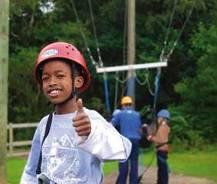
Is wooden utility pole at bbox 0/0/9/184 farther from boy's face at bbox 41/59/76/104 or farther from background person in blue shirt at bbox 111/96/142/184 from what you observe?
boy's face at bbox 41/59/76/104

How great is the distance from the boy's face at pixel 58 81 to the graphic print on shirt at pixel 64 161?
19 cm

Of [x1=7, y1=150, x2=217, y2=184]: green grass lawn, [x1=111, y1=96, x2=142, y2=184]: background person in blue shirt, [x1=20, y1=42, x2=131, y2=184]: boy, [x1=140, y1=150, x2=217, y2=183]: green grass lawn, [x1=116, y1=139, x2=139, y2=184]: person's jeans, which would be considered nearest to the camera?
[x1=20, y1=42, x2=131, y2=184]: boy

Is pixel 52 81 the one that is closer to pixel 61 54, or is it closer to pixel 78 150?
pixel 61 54

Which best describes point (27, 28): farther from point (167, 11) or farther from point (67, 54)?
point (67, 54)

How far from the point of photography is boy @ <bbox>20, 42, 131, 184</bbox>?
3.75 meters

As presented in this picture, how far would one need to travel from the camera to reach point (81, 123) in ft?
11.5

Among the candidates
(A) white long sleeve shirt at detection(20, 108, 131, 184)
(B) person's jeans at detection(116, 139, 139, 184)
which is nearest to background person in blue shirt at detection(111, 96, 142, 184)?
(B) person's jeans at detection(116, 139, 139, 184)

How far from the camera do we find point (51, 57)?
3787 mm

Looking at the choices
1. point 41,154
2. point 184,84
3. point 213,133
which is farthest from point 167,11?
point 41,154

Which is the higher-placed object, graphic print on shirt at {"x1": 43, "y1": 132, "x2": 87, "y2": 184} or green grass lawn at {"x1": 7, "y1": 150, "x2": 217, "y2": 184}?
graphic print on shirt at {"x1": 43, "y1": 132, "x2": 87, "y2": 184}

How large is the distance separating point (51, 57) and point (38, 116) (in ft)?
94.7

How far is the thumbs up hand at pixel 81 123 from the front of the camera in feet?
11.4

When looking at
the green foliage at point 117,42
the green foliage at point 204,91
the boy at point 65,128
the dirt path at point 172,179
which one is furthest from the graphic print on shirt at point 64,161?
the green foliage at point 117,42

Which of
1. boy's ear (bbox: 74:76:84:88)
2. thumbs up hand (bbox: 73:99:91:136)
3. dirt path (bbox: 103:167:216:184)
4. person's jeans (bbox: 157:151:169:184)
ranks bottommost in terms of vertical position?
dirt path (bbox: 103:167:216:184)
